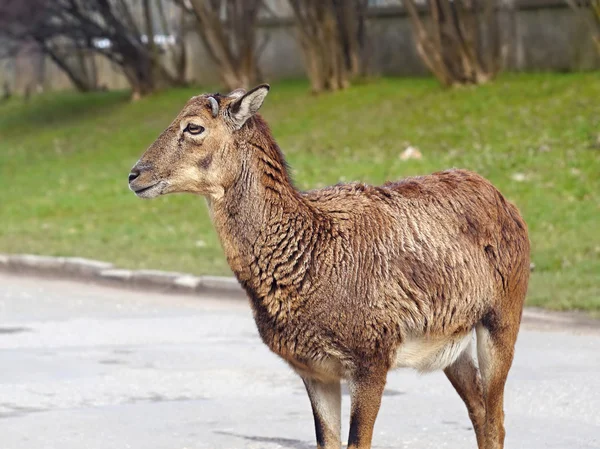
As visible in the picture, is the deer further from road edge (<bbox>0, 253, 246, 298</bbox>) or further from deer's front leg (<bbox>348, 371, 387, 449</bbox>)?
road edge (<bbox>0, 253, 246, 298</bbox>)

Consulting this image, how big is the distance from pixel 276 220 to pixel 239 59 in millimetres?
20891

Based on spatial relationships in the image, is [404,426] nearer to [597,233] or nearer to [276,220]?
[276,220]

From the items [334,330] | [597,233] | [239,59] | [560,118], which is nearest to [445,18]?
[560,118]

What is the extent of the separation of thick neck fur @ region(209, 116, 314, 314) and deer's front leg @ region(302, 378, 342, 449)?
50 cm

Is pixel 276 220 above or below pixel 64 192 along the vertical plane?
above

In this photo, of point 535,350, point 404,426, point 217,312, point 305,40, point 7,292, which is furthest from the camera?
point 305,40

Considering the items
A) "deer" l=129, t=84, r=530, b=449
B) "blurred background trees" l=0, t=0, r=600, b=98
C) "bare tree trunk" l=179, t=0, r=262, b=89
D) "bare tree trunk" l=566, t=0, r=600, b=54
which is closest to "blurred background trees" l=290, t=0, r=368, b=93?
"blurred background trees" l=0, t=0, r=600, b=98

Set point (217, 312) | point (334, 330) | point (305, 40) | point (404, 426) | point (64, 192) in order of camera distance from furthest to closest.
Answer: point (305, 40) → point (64, 192) → point (217, 312) → point (404, 426) → point (334, 330)

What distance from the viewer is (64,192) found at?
20.5 meters

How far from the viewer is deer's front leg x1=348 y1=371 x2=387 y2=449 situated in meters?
5.65

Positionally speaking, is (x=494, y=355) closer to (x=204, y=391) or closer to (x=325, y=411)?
(x=325, y=411)

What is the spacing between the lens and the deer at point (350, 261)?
18.8ft

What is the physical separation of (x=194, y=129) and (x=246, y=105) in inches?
11.2

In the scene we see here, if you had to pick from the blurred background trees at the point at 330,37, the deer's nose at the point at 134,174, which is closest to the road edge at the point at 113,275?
the deer's nose at the point at 134,174
